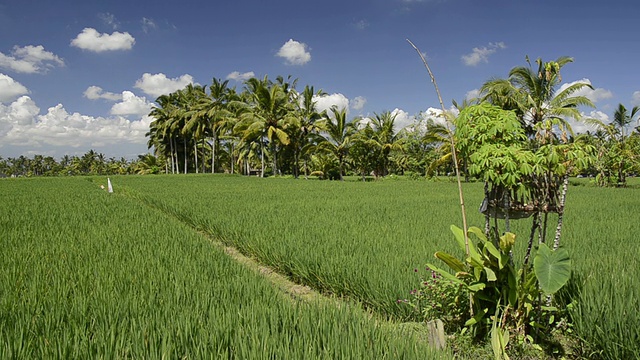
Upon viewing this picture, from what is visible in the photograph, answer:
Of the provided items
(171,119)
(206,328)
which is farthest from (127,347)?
(171,119)

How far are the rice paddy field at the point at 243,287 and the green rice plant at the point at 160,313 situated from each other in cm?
1

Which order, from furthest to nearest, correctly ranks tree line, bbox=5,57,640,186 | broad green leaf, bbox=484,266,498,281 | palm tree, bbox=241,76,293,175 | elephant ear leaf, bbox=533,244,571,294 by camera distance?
palm tree, bbox=241,76,293,175 < tree line, bbox=5,57,640,186 < broad green leaf, bbox=484,266,498,281 < elephant ear leaf, bbox=533,244,571,294

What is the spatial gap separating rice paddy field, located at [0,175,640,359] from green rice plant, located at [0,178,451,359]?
11mm

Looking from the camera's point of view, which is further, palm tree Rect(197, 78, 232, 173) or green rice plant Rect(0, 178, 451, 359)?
palm tree Rect(197, 78, 232, 173)

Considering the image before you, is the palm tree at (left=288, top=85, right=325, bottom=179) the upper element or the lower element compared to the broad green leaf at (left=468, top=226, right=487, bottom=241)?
upper

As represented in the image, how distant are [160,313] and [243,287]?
27.9 inches

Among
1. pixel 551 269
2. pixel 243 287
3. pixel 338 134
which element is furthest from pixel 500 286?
pixel 338 134

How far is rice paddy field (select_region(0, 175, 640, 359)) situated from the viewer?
1.75 m

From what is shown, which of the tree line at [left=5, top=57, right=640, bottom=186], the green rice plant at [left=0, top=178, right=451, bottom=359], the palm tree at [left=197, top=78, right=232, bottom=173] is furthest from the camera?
the palm tree at [left=197, top=78, right=232, bottom=173]

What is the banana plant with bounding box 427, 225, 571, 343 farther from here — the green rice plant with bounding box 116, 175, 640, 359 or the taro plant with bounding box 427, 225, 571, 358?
the green rice plant with bounding box 116, 175, 640, 359

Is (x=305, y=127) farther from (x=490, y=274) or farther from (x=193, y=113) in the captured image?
(x=490, y=274)

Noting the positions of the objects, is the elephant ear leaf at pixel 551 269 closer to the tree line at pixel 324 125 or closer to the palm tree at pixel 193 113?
the tree line at pixel 324 125

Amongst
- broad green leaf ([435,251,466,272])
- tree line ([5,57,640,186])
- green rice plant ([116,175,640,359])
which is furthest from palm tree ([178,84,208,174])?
broad green leaf ([435,251,466,272])

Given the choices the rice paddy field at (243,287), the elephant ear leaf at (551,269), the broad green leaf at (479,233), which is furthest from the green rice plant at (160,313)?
the broad green leaf at (479,233)
